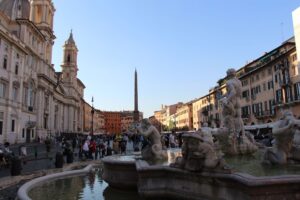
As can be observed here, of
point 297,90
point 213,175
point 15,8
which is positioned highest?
point 15,8

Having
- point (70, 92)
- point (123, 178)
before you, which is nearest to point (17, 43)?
point (123, 178)

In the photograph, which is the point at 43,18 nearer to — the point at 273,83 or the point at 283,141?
the point at 273,83

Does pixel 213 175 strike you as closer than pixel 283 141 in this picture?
Yes

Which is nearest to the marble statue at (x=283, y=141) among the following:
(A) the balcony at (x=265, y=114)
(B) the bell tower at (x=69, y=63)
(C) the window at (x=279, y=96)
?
(C) the window at (x=279, y=96)

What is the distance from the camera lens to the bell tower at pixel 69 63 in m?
90.6

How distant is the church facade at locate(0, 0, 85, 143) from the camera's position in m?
36.4

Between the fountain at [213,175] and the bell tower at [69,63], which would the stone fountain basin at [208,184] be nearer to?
the fountain at [213,175]

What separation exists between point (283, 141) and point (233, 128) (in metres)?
3.32

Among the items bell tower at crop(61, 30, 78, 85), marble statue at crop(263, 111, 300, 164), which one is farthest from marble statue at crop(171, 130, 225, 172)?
bell tower at crop(61, 30, 78, 85)

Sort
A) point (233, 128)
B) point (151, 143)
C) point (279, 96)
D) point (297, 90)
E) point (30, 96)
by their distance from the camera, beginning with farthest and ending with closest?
point (30, 96) < point (279, 96) < point (297, 90) < point (233, 128) < point (151, 143)

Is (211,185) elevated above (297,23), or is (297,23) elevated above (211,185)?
(297,23)

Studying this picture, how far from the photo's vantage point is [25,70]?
143ft

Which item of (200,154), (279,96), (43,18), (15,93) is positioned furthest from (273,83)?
(43,18)

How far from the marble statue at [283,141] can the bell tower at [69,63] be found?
8793 centimetres
